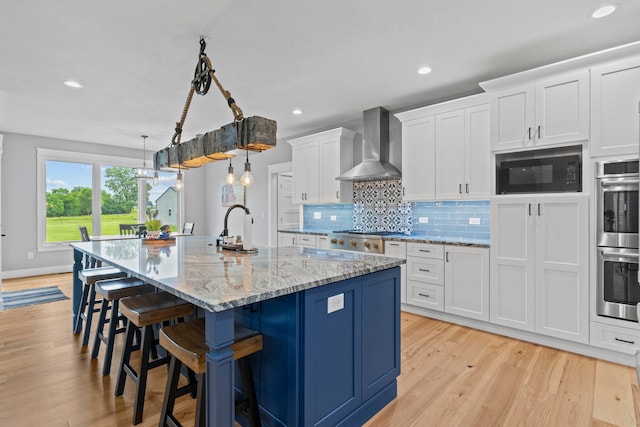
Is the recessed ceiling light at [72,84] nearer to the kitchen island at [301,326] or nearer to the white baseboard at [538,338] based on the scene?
the kitchen island at [301,326]

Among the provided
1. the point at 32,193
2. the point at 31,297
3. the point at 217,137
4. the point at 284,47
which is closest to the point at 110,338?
Answer: the point at 217,137

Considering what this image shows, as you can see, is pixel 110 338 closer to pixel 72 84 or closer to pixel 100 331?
pixel 100 331

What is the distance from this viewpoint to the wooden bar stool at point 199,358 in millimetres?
1423

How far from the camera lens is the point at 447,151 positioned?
365 centimetres

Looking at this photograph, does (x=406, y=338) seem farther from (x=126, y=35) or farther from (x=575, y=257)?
(x=126, y=35)

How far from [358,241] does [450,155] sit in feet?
4.90

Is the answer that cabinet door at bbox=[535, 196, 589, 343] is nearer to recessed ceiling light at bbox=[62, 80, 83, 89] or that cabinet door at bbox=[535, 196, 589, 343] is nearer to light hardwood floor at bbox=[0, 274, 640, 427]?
light hardwood floor at bbox=[0, 274, 640, 427]

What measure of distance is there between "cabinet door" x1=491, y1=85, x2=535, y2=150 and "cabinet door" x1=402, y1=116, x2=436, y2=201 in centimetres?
73

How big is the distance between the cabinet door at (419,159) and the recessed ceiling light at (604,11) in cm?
162

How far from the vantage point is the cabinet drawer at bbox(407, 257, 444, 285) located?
3.48 meters

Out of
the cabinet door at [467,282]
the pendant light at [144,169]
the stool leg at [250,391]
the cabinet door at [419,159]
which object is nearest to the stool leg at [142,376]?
the stool leg at [250,391]

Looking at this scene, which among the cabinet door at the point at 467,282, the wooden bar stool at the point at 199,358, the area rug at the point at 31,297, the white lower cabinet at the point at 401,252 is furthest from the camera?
the area rug at the point at 31,297

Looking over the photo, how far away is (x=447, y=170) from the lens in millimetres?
3656

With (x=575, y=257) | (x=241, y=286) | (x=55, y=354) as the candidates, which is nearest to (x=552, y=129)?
(x=575, y=257)
